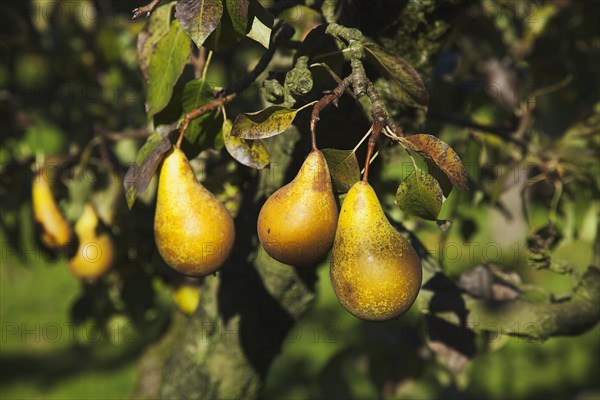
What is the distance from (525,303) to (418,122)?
1.19 ft

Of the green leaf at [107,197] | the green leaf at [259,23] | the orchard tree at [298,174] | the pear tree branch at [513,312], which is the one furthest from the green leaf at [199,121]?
the green leaf at [107,197]

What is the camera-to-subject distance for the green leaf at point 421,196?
2.40 ft

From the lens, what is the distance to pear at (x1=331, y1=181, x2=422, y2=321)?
74cm

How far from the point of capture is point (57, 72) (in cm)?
209

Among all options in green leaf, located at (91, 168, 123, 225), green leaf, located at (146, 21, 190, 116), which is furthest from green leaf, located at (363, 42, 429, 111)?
green leaf, located at (91, 168, 123, 225)

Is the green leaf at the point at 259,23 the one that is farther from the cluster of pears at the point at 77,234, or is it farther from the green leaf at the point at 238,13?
the cluster of pears at the point at 77,234

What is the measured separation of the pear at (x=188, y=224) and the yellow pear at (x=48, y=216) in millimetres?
676

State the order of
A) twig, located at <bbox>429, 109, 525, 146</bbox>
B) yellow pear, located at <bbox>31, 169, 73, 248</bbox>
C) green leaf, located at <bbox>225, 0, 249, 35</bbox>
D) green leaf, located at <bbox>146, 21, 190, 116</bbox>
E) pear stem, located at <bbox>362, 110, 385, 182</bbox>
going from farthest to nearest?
yellow pear, located at <bbox>31, 169, 73, 248</bbox>, twig, located at <bbox>429, 109, 525, 146</bbox>, green leaf, located at <bbox>146, 21, 190, 116</bbox>, green leaf, located at <bbox>225, 0, 249, 35</bbox>, pear stem, located at <bbox>362, 110, 385, 182</bbox>

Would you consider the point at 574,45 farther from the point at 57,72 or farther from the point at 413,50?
the point at 57,72

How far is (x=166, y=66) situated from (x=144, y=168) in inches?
5.9

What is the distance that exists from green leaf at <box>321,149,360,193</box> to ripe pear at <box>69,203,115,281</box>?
2.80 ft

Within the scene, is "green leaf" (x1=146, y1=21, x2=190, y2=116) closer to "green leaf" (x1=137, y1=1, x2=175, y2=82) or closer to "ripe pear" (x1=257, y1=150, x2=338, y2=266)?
"green leaf" (x1=137, y1=1, x2=175, y2=82)

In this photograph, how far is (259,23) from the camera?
0.87 meters

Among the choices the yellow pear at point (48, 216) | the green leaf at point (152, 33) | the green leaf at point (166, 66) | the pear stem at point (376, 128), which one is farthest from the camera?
the yellow pear at point (48, 216)
